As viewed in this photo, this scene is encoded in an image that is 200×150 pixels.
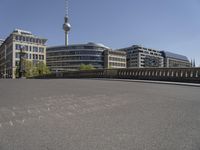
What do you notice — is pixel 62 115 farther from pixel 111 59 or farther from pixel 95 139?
pixel 111 59

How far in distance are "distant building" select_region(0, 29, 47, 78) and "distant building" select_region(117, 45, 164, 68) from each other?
231ft

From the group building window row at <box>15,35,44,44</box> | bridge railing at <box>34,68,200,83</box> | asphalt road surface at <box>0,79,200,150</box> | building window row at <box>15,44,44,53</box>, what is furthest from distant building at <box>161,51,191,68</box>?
asphalt road surface at <box>0,79,200,150</box>

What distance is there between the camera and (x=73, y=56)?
111 m

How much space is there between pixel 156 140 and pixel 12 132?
2.69m

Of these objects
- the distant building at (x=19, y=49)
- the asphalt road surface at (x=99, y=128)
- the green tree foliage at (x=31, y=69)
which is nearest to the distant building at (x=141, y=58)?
the distant building at (x=19, y=49)

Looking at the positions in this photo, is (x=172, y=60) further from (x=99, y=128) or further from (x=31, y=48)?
(x=99, y=128)

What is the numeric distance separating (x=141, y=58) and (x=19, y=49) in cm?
8762

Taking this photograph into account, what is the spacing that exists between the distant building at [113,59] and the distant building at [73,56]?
3920mm

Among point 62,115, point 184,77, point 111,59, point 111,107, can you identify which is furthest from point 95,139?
point 111,59

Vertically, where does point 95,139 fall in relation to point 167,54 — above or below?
below

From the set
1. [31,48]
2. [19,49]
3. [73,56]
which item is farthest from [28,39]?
[73,56]

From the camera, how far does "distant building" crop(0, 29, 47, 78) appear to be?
8838 centimetres

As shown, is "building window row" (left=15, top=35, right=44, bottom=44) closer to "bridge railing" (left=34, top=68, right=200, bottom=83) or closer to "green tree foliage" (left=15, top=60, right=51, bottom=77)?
"green tree foliage" (left=15, top=60, right=51, bottom=77)

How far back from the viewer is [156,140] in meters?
3.15
